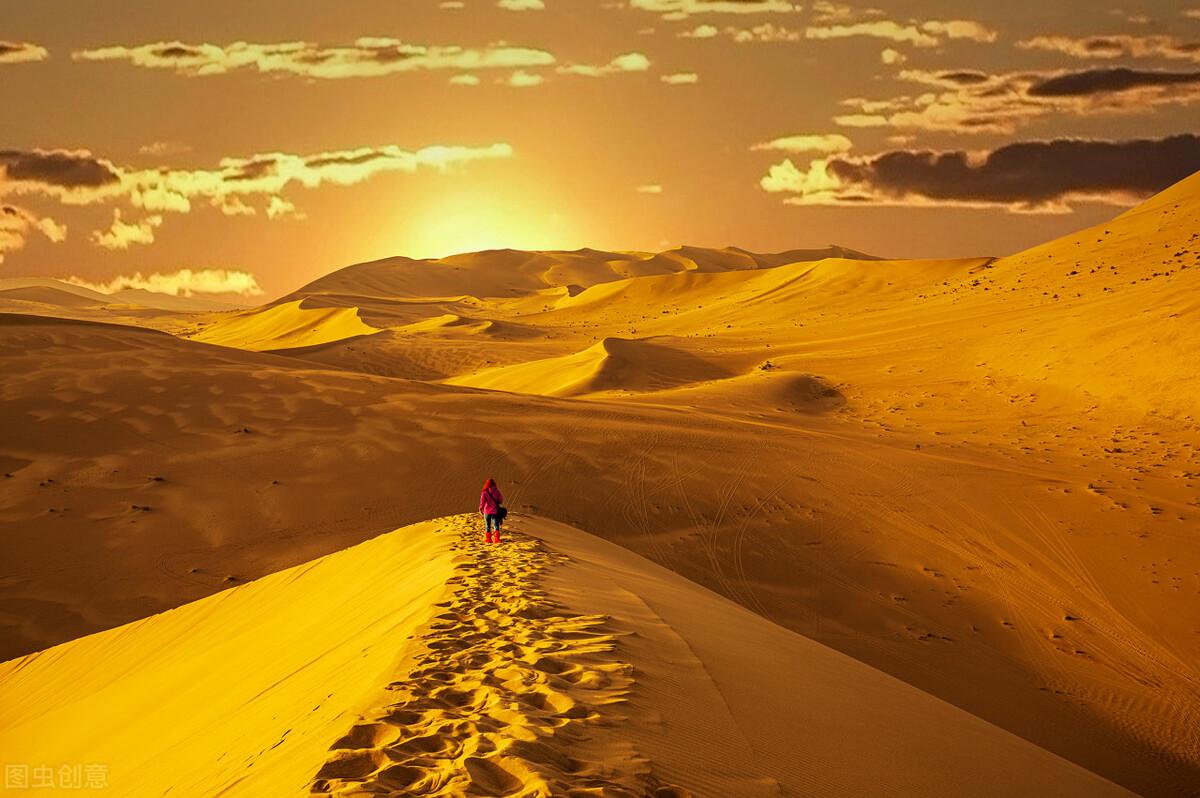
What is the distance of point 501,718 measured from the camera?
4.13 meters

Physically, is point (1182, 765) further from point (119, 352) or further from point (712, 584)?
point (119, 352)

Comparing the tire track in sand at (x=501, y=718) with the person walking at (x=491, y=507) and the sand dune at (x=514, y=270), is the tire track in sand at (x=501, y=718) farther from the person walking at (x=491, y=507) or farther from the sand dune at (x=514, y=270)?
the sand dune at (x=514, y=270)

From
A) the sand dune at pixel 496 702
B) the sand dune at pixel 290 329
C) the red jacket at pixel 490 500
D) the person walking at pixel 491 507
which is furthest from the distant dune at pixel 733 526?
the sand dune at pixel 290 329

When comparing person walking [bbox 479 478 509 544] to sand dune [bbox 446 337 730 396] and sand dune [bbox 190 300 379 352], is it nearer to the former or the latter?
sand dune [bbox 446 337 730 396]

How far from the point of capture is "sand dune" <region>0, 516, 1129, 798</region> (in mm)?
3787

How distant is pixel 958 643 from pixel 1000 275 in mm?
36887

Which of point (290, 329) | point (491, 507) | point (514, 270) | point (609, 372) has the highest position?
point (514, 270)

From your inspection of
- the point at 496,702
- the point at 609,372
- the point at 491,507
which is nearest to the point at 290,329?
the point at 609,372

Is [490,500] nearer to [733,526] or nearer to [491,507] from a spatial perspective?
[491,507]

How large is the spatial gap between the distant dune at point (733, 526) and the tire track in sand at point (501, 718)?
47mm

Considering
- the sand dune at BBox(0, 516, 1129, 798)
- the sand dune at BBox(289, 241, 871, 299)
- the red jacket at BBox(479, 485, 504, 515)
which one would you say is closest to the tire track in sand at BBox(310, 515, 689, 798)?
the sand dune at BBox(0, 516, 1129, 798)

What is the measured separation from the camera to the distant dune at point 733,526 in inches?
207

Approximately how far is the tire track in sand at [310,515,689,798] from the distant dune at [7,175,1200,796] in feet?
0.15

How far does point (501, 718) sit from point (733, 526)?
1018 centimetres
